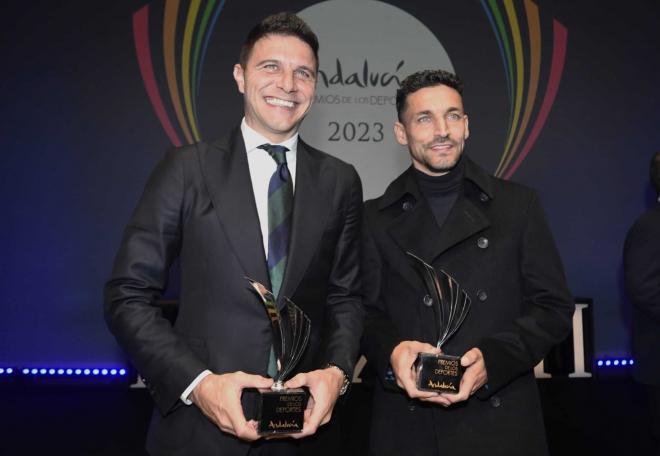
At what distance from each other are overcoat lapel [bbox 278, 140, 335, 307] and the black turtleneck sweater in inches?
17.8

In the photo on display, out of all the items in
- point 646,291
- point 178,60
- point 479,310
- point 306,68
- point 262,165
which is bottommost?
point 479,310

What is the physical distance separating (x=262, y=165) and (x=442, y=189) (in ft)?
2.22

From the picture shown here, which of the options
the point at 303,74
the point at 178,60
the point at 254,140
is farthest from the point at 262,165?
the point at 178,60

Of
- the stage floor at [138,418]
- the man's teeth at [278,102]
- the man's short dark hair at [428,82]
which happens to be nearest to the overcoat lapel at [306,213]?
the man's teeth at [278,102]

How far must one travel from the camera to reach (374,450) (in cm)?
198

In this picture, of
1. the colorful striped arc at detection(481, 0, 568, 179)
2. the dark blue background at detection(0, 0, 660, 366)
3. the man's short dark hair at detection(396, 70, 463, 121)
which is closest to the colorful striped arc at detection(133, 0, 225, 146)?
the dark blue background at detection(0, 0, 660, 366)

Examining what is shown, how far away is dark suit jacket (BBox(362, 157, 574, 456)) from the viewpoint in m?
1.85

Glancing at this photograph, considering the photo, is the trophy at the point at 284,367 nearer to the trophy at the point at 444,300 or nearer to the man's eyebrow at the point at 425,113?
the trophy at the point at 444,300

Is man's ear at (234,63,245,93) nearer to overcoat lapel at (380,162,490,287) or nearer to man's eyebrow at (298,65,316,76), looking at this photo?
man's eyebrow at (298,65,316,76)

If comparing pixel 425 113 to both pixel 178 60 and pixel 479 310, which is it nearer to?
pixel 479 310

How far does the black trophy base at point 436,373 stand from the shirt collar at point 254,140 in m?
0.70

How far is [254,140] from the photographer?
5.79 feet

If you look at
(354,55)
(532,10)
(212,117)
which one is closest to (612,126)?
(532,10)

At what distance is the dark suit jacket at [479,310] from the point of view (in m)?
1.85
